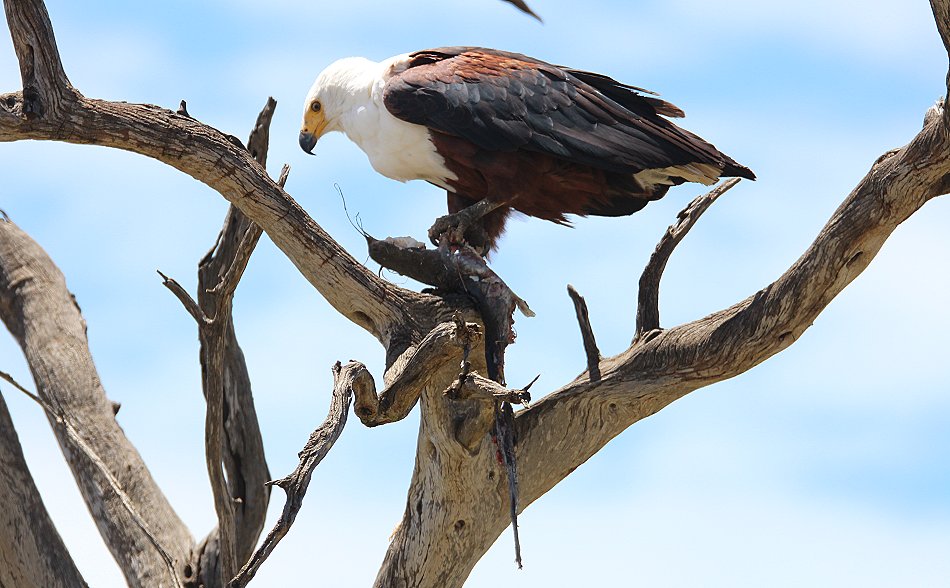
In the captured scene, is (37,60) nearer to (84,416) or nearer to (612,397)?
(84,416)

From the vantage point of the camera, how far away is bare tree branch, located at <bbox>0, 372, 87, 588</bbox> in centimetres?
533

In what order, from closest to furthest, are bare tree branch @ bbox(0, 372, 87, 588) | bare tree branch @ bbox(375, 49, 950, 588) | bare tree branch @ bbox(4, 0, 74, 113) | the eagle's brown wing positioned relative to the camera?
bare tree branch @ bbox(4, 0, 74, 113)
bare tree branch @ bbox(375, 49, 950, 588)
the eagle's brown wing
bare tree branch @ bbox(0, 372, 87, 588)

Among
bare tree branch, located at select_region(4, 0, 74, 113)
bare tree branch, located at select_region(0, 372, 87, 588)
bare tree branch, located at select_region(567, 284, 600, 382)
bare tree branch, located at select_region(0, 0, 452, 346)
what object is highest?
bare tree branch, located at select_region(4, 0, 74, 113)

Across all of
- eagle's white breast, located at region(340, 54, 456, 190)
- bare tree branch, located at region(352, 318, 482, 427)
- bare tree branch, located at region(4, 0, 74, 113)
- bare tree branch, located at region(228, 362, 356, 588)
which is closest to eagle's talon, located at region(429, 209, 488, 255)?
eagle's white breast, located at region(340, 54, 456, 190)

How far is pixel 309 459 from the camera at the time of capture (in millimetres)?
3648

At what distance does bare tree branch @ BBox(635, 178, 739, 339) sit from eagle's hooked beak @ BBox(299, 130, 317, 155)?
1750mm

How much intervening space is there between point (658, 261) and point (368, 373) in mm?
1959

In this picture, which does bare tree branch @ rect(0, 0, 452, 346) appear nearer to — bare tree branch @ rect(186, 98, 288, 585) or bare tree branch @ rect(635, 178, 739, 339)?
bare tree branch @ rect(186, 98, 288, 585)

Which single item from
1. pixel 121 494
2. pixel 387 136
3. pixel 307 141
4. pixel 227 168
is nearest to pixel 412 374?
pixel 227 168

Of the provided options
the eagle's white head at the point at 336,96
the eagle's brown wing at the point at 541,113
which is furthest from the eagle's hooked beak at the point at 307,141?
the eagle's brown wing at the point at 541,113

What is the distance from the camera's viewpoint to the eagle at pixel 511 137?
5113 mm

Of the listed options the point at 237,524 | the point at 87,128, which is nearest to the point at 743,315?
the point at 87,128

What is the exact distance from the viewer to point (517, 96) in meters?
5.22

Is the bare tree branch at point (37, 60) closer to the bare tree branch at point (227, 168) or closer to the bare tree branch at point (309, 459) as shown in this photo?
the bare tree branch at point (227, 168)
